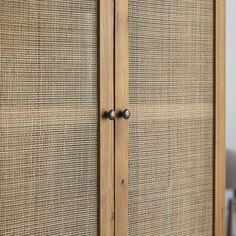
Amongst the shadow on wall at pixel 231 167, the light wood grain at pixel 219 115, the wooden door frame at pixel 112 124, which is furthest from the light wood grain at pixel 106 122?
the shadow on wall at pixel 231 167

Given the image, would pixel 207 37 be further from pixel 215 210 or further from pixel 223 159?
pixel 215 210

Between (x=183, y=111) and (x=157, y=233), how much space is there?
15.0 inches

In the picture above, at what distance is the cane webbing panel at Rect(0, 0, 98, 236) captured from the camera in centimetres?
112

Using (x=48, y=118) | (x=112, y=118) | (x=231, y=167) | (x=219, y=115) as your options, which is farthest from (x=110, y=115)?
(x=231, y=167)

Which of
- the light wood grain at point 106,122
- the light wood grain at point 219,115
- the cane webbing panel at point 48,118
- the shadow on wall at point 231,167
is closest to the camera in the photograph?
the cane webbing panel at point 48,118

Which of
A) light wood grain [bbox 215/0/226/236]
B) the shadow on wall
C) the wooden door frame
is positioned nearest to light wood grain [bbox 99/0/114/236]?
the wooden door frame

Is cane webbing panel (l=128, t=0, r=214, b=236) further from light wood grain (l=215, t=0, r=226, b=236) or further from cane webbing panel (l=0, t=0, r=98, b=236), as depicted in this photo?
cane webbing panel (l=0, t=0, r=98, b=236)

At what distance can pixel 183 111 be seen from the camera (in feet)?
4.80

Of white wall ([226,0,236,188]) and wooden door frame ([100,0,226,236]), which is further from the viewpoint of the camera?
white wall ([226,0,236,188])

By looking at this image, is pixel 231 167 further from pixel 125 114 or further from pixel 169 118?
pixel 125 114

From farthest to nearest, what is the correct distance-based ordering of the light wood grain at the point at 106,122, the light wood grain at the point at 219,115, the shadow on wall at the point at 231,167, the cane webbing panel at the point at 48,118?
the shadow on wall at the point at 231,167, the light wood grain at the point at 219,115, the light wood grain at the point at 106,122, the cane webbing panel at the point at 48,118

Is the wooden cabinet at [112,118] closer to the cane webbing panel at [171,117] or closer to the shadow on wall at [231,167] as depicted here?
the cane webbing panel at [171,117]

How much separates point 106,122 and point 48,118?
17 centimetres

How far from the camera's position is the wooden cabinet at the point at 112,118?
114 cm
